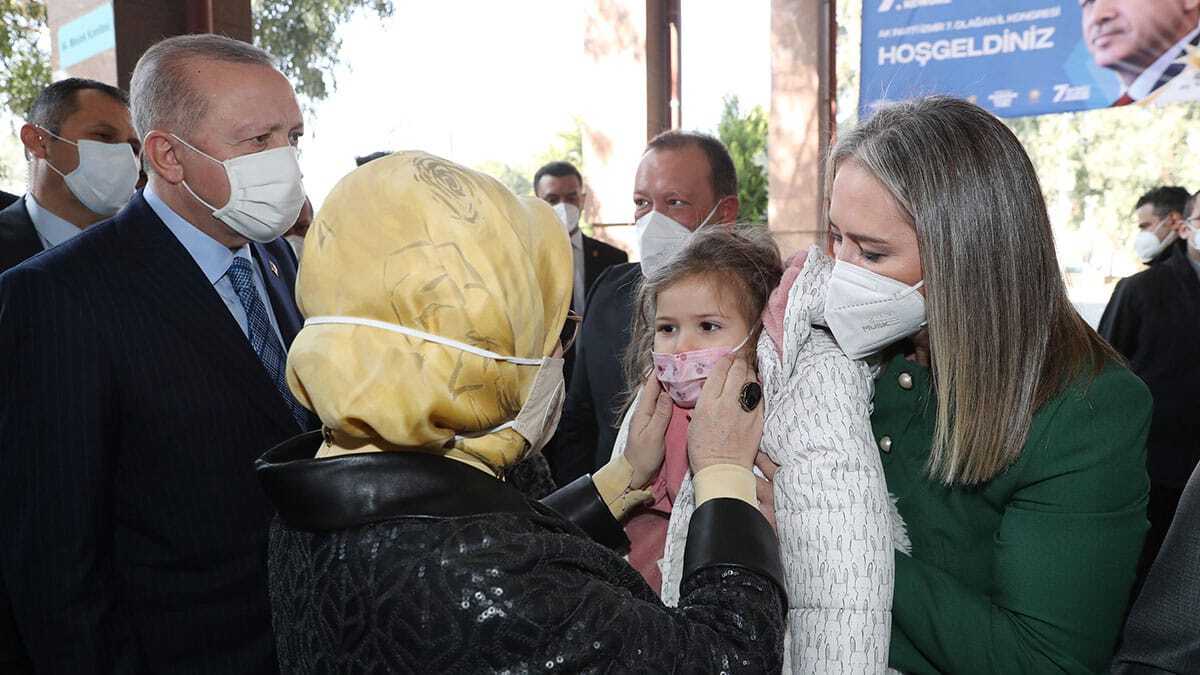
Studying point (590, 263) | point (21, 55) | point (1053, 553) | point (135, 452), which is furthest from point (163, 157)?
point (21, 55)

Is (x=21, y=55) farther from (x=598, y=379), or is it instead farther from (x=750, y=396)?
(x=750, y=396)

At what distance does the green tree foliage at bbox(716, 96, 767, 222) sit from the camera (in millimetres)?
7715

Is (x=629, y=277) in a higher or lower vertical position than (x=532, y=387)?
lower

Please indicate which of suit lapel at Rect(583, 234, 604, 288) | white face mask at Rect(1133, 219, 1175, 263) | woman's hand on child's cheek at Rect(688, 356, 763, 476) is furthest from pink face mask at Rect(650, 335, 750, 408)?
white face mask at Rect(1133, 219, 1175, 263)

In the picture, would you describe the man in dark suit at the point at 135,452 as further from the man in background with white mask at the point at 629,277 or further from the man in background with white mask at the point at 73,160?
the man in background with white mask at the point at 73,160

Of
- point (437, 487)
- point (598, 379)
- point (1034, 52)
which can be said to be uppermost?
point (1034, 52)

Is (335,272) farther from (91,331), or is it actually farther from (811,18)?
(811,18)

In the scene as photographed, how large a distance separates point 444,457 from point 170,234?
1.17m

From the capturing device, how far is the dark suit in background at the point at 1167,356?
4395 mm

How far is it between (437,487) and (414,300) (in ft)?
0.76

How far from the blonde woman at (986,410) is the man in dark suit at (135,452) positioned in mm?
1258

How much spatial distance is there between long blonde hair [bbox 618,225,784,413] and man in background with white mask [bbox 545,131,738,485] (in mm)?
616

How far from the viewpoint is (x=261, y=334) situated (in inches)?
81.9

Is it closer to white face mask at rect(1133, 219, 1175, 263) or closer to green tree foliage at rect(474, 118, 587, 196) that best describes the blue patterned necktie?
white face mask at rect(1133, 219, 1175, 263)
